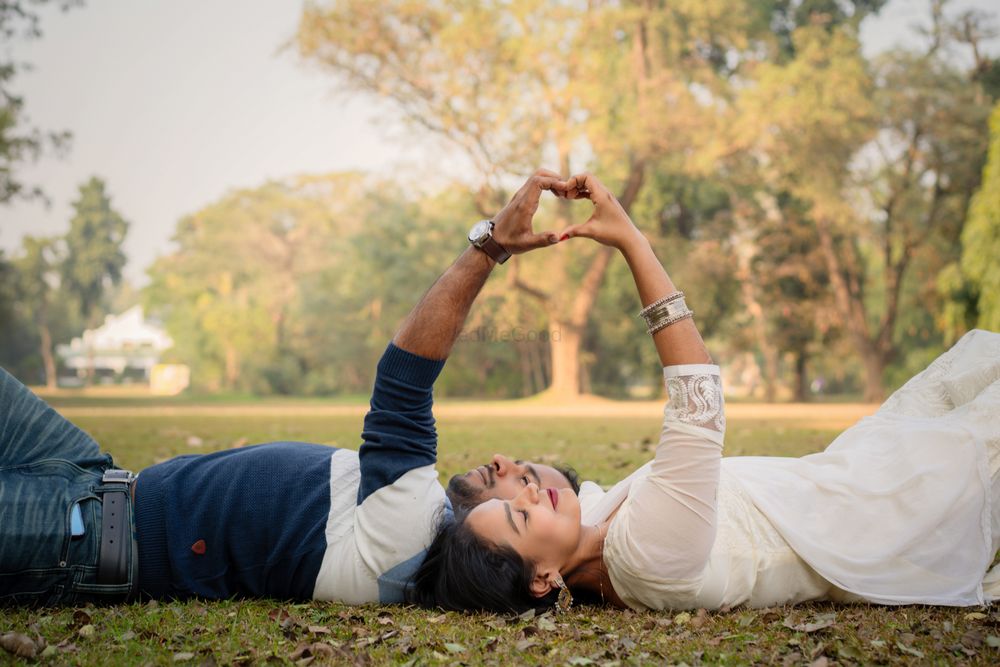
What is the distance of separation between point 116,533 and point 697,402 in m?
2.30

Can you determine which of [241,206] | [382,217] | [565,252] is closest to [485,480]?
[565,252]

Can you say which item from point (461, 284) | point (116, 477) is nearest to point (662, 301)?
point (461, 284)

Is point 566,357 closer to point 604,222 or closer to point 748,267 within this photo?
point 748,267

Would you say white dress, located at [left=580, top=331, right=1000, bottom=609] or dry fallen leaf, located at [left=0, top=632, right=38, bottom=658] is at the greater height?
white dress, located at [left=580, top=331, right=1000, bottom=609]

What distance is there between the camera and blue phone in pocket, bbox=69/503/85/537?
3391 millimetres

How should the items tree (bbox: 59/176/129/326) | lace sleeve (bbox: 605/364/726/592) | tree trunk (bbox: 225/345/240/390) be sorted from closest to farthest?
lace sleeve (bbox: 605/364/726/592) → tree trunk (bbox: 225/345/240/390) → tree (bbox: 59/176/129/326)

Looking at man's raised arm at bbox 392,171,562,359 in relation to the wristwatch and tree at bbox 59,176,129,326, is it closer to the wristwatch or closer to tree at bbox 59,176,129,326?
the wristwatch

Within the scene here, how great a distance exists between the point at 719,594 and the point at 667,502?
2.03 ft

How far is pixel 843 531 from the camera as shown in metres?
3.65

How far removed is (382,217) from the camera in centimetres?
4806

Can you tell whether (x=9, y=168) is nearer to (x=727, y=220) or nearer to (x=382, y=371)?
(x=727, y=220)

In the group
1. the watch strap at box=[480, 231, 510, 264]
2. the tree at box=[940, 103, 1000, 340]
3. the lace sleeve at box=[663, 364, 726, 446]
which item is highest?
the tree at box=[940, 103, 1000, 340]

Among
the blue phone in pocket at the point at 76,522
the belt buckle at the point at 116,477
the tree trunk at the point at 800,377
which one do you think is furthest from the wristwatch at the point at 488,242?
the tree trunk at the point at 800,377

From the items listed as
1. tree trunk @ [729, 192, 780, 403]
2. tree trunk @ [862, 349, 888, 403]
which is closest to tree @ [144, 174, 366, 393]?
tree trunk @ [729, 192, 780, 403]
